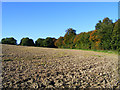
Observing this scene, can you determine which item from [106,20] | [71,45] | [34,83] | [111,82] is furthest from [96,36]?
[34,83]

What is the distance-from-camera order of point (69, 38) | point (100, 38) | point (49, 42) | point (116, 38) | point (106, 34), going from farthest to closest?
point (49, 42) < point (69, 38) < point (100, 38) < point (106, 34) < point (116, 38)

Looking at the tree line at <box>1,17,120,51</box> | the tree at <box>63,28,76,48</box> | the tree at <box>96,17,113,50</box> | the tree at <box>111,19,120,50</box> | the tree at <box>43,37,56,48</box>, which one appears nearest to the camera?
the tree at <box>111,19,120,50</box>

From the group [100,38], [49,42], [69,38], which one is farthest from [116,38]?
[49,42]

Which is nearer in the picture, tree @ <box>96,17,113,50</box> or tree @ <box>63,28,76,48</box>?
tree @ <box>96,17,113,50</box>

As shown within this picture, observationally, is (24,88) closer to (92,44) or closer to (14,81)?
(14,81)

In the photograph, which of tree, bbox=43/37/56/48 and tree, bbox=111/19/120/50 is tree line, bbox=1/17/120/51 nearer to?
tree, bbox=111/19/120/50

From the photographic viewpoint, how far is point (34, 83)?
2562 millimetres

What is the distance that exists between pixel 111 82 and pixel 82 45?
1584 cm

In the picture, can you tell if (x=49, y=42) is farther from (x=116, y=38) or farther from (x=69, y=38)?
(x=116, y=38)

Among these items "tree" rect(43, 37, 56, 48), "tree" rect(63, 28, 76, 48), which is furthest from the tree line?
"tree" rect(43, 37, 56, 48)

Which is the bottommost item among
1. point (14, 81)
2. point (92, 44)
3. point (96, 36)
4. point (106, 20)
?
point (14, 81)

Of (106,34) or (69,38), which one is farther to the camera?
(69,38)

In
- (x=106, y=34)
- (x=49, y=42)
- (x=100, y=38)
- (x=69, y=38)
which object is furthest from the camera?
(x=49, y=42)

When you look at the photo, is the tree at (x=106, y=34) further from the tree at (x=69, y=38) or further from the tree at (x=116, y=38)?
the tree at (x=69, y=38)
